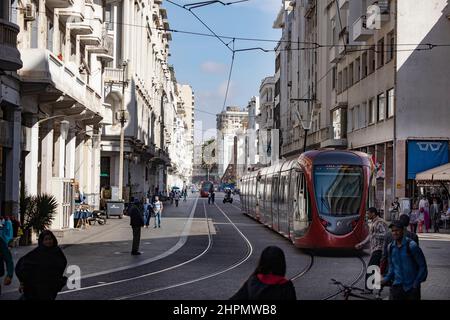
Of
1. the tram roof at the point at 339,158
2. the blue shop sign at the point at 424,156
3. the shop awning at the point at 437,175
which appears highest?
the blue shop sign at the point at 424,156

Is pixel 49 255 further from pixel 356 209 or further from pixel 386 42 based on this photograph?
pixel 386 42

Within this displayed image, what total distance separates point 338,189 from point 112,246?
7699 millimetres

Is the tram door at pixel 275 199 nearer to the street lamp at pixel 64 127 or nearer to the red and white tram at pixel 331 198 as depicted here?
the red and white tram at pixel 331 198

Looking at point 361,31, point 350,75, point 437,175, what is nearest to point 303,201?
point 437,175

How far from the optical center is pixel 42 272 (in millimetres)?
8594

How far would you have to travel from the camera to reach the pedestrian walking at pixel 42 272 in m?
8.55

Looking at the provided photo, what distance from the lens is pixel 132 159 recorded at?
5928 cm

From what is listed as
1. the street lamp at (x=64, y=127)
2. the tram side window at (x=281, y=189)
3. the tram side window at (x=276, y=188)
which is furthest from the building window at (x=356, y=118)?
the street lamp at (x=64, y=127)

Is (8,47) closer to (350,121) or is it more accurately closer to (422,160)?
(422,160)

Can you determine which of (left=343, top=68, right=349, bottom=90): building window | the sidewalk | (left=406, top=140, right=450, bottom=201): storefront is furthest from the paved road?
(left=343, top=68, right=349, bottom=90): building window

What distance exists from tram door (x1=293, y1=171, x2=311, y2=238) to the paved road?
798 mm

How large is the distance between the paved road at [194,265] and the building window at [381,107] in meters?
12.7

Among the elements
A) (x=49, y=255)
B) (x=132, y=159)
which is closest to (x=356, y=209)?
(x=49, y=255)

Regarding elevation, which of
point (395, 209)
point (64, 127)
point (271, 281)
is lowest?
point (395, 209)
